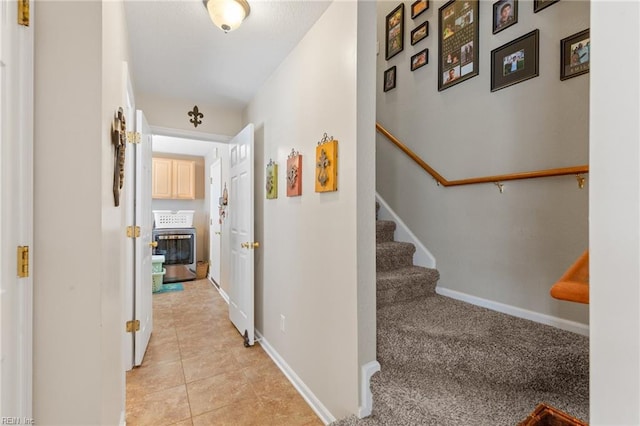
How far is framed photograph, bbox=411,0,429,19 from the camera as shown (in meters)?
2.62

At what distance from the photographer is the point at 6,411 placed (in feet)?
2.83

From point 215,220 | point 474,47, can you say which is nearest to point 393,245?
point 474,47

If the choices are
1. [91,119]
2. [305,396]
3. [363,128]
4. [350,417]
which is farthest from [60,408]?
[363,128]

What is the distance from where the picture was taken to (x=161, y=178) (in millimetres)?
5852

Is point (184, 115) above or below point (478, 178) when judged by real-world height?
above

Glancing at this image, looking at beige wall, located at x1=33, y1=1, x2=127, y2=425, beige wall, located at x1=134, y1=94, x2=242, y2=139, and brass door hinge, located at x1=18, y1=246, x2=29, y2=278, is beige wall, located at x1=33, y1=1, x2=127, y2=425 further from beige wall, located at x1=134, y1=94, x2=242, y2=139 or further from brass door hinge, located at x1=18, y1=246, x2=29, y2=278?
beige wall, located at x1=134, y1=94, x2=242, y2=139

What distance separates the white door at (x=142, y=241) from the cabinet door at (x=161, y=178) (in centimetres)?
340

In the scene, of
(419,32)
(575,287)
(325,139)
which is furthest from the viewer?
(419,32)

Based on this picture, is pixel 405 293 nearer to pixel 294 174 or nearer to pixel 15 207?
pixel 294 174

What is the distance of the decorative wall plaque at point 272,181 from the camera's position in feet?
8.23

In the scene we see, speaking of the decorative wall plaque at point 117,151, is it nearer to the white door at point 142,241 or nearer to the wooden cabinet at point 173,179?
the white door at point 142,241

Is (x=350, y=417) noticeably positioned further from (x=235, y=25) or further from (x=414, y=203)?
(x=235, y=25)

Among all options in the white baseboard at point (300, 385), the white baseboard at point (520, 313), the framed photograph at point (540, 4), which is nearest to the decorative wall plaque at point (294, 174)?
the white baseboard at point (300, 385)

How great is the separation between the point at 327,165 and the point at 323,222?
36 centimetres
